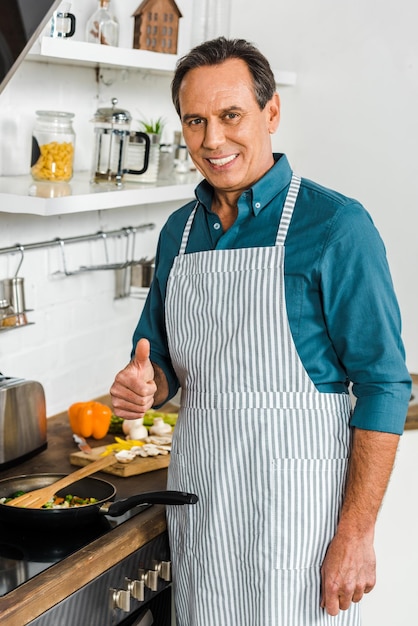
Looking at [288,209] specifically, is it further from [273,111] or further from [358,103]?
[358,103]

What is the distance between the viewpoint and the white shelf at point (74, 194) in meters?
1.92

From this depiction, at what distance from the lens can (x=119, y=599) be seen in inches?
65.0

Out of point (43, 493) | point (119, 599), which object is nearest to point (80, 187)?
point (43, 493)

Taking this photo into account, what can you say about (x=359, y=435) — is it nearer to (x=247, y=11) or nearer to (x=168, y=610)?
(x=168, y=610)

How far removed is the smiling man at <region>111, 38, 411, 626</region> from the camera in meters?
1.52

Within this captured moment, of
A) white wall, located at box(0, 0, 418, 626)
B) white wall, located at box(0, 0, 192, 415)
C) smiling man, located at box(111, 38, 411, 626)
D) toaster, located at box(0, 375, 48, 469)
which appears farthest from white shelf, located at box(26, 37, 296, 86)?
toaster, located at box(0, 375, 48, 469)

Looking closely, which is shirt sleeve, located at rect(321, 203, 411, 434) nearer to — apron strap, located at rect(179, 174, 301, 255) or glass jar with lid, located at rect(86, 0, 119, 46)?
apron strap, located at rect(179, 174, 301, 255)

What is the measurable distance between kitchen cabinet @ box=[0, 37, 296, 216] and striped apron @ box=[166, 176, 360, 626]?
0.44 meters

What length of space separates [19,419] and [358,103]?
1.52 meters

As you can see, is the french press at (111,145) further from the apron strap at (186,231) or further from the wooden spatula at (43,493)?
the wooden spatula at (43,493)

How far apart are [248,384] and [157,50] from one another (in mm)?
1230

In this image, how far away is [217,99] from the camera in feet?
5.23

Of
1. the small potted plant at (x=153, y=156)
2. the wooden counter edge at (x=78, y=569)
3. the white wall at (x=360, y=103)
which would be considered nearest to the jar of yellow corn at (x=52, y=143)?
the small potted plant at (x=153, y=156)

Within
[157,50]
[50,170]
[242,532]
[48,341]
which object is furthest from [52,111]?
[242,532]
